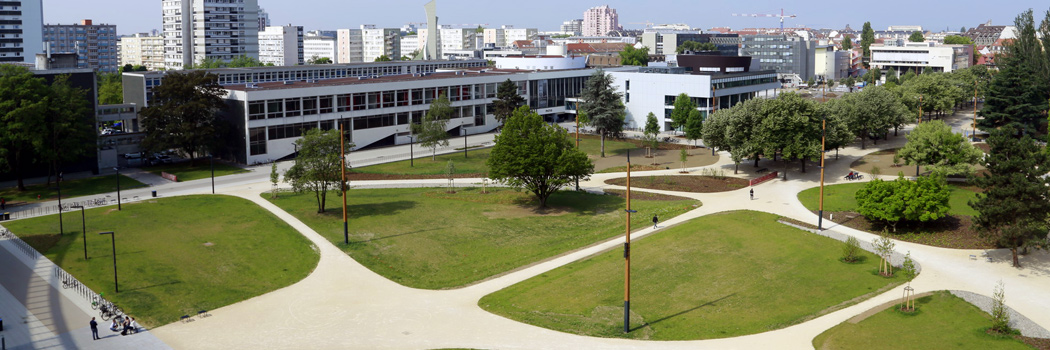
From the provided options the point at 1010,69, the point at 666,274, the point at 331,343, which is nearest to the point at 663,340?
the point at 666,274

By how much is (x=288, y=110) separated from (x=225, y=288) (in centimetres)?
4650

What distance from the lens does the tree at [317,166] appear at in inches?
2344

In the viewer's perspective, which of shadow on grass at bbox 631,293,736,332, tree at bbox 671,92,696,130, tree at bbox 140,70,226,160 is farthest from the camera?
tree at bbox 671,92,696,130

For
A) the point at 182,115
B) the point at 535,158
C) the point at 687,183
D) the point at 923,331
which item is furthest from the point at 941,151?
the point at 182,115

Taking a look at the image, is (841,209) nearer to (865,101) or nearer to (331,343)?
(865,101)

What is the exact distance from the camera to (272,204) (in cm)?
6450

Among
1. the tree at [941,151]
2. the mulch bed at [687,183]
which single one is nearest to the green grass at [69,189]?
the mulch bed at [687,183]

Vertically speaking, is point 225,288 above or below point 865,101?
below

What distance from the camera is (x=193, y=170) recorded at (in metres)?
79.8

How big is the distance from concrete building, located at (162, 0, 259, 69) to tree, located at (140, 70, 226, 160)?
102069 mm

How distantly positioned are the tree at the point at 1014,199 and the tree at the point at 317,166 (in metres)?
41.7

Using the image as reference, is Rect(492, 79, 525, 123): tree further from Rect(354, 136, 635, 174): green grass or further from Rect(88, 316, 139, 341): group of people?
Rect(88, 316, 139, 341): group of people

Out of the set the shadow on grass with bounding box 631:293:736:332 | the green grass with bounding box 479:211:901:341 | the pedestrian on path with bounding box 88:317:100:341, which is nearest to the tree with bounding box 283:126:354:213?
the green grass with bounding box 479:211:901:341

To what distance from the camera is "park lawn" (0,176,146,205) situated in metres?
66.9
